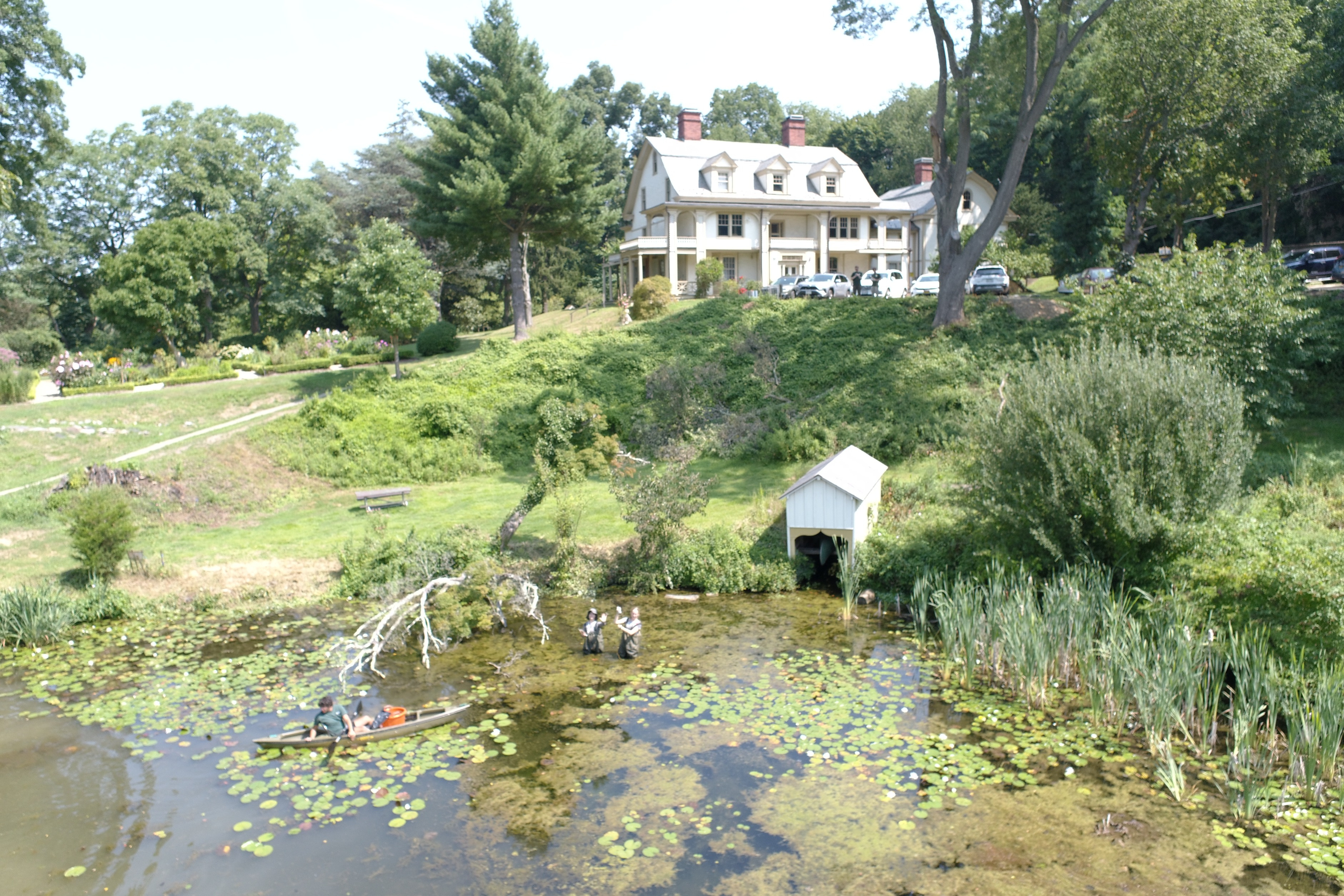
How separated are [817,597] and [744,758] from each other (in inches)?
289

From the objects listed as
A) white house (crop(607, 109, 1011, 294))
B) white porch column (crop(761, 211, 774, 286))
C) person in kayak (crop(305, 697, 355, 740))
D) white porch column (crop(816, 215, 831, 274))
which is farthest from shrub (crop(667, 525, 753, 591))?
white porch column (crop(816, 215, 831, 274))

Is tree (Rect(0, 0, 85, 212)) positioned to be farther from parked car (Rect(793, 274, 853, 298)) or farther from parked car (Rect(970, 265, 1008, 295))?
parked car (Rect(970, 265, 1008, 295))

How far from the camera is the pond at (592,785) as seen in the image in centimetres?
982

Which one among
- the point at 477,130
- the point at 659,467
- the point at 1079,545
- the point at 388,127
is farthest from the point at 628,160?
the point at 1079,545

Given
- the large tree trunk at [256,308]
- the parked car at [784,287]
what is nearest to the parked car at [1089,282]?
the parked car at [784,287]

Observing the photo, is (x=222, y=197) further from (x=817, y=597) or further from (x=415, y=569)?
(x=817, y=597)

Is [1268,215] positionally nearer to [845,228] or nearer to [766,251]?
[845,228]

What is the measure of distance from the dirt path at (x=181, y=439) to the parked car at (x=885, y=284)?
79.9 feet

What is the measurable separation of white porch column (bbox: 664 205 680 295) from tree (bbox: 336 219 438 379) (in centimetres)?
1908

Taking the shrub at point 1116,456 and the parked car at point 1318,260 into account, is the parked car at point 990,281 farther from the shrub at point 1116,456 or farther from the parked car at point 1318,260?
the shrub at point 1116,456

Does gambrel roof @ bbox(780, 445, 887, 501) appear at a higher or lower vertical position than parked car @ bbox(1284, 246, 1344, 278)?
lower

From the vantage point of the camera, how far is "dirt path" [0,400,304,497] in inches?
907

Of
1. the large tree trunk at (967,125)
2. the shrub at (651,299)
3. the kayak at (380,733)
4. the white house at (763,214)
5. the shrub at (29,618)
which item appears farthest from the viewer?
the white house at (763,214)

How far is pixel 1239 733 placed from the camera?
427 inches
